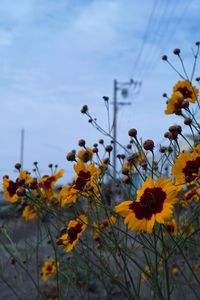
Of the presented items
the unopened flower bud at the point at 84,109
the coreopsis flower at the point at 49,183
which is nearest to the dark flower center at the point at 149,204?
the unopened flower bud at the point at 84,109

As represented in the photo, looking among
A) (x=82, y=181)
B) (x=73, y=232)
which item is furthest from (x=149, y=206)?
(x=73, y=232)

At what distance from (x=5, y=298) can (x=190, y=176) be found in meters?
2.86

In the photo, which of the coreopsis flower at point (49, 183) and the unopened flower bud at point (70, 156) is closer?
the unopened flower bud at point (70, 156)

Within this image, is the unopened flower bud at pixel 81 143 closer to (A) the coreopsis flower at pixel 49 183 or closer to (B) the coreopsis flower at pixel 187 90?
(B) the coreopsis flower at pixel 187 90

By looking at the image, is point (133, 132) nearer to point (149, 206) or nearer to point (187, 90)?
point (149, 206)

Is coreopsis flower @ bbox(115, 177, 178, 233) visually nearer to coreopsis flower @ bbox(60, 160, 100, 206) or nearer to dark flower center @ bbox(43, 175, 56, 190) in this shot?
coreopsis flower @ bbox(60, 160, 100, 206)

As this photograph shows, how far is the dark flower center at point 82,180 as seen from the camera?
2339 millimetres

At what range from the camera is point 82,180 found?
240 cm

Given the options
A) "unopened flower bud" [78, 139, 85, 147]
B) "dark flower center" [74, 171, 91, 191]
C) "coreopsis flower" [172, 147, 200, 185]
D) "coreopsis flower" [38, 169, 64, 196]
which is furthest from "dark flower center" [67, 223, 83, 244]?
"coreopsis flower" [38, 169, 64, 196]

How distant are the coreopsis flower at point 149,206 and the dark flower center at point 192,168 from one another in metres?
0.15

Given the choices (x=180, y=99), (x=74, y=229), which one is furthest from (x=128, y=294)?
(x=180, y=99)

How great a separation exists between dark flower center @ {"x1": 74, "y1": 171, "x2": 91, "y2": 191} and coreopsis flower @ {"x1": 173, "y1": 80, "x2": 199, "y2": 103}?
0.85 m

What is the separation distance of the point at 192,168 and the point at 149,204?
0.28 meters

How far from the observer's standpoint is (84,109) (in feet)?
9.71
